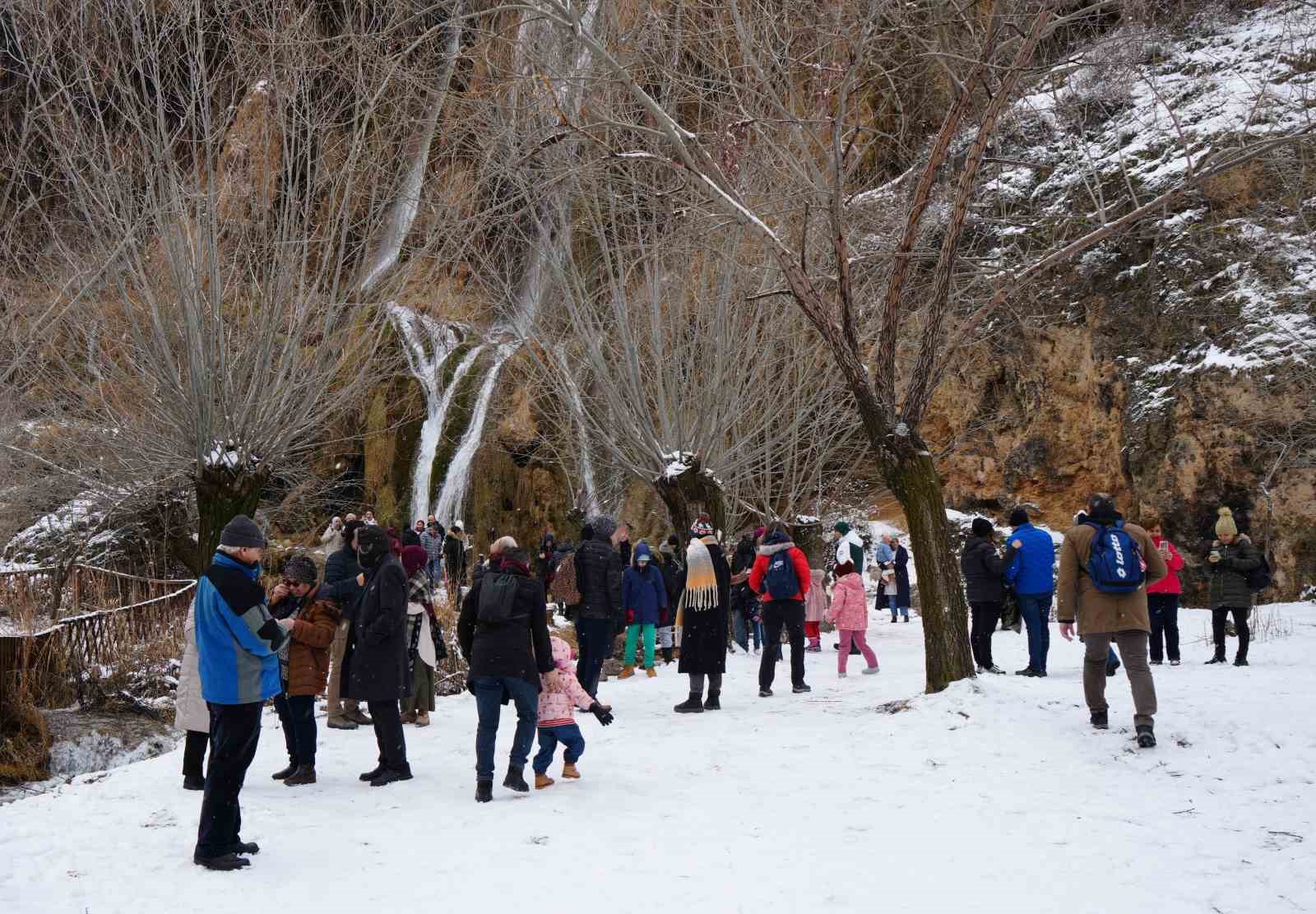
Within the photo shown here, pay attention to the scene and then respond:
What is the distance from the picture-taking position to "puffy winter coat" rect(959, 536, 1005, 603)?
1009 centimetres

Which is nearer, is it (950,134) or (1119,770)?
(1119,770)

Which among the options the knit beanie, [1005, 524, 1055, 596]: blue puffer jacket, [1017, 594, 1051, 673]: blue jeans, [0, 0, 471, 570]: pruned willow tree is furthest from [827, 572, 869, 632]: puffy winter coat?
[0, 0, 471, 570]: pruned willow tree

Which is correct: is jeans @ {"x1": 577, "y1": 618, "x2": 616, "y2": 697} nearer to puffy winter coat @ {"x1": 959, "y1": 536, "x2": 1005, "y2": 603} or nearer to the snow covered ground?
the snow covered ground

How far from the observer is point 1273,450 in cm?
1742

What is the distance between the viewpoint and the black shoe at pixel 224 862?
4973mm

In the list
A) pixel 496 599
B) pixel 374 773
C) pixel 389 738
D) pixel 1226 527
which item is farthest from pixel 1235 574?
pixel 374 773

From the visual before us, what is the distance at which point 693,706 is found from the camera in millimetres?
9383

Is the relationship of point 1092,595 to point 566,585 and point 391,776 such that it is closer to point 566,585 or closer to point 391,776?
point 391,776

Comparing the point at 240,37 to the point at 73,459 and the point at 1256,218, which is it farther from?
the point at 1256,218

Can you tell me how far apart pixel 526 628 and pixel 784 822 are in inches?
72.4

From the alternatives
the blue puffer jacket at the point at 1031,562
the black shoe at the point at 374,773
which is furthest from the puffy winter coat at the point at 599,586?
the blue puffer jacket at the point at 1031,562

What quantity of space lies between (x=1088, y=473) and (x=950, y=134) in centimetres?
1346

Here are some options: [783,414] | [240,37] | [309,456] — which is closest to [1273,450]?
[783,414]

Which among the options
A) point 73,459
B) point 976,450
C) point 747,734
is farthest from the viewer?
point 976,450
